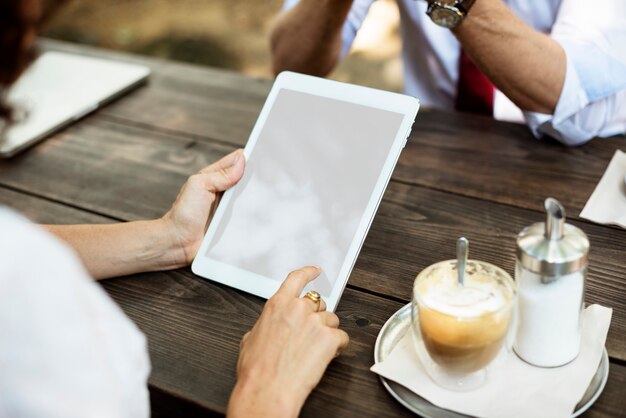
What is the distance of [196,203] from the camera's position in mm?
975

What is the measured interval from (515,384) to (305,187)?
38 cm

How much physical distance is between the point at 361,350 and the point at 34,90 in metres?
Result: 0.99

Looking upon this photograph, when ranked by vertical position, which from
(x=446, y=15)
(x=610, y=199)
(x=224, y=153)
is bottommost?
(x=224, y=153)

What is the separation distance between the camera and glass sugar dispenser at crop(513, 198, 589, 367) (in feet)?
2.24

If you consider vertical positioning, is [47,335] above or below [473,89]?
above

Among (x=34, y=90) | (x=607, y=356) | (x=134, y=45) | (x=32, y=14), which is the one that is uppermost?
(x=32, y=14)

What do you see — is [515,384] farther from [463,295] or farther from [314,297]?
[314,297]

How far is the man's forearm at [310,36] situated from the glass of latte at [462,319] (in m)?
0.86

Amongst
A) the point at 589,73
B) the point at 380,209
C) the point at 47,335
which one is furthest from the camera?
the point at 589,73

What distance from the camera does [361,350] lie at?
32.2 inches

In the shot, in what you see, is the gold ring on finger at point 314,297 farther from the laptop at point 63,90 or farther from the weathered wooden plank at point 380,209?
the laptop at point 63,90

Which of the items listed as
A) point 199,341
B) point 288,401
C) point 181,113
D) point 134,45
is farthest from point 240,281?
point 134,45

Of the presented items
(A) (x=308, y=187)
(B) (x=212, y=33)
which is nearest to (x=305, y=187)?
(A) (x=308, y=187)

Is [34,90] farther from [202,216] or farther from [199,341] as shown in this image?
[199,341]
